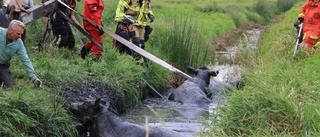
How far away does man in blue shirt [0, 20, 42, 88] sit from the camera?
8.12m

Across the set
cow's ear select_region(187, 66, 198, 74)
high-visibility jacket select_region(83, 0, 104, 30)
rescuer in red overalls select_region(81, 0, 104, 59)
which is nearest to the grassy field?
Result: rescuer in red overalls select_region(81, 0, 104, 59)

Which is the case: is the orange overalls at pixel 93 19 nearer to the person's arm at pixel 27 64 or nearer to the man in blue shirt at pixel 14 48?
the man in blue shirt at pixel 14 48

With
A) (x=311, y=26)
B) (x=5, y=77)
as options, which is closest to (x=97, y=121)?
(x=5, y=77)

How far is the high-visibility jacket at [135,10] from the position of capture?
12320mm

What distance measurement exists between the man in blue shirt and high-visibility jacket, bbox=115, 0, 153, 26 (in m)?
4.17

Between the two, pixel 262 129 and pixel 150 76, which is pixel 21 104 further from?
pixel 150 76

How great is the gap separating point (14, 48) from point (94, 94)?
202 cm

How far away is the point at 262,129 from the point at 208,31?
14149 millimetres

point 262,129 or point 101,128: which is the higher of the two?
point 262,129

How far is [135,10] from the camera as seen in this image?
1241 centimetres

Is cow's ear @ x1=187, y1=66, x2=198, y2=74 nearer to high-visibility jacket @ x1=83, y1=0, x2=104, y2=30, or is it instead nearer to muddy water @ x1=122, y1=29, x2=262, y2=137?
muddy water @ x1=122, y1=29, x2=262, y2=137

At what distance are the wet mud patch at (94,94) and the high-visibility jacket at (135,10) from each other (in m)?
2.30

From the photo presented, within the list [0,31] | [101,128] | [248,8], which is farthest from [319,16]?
[248,8]

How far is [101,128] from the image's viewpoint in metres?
8.40
